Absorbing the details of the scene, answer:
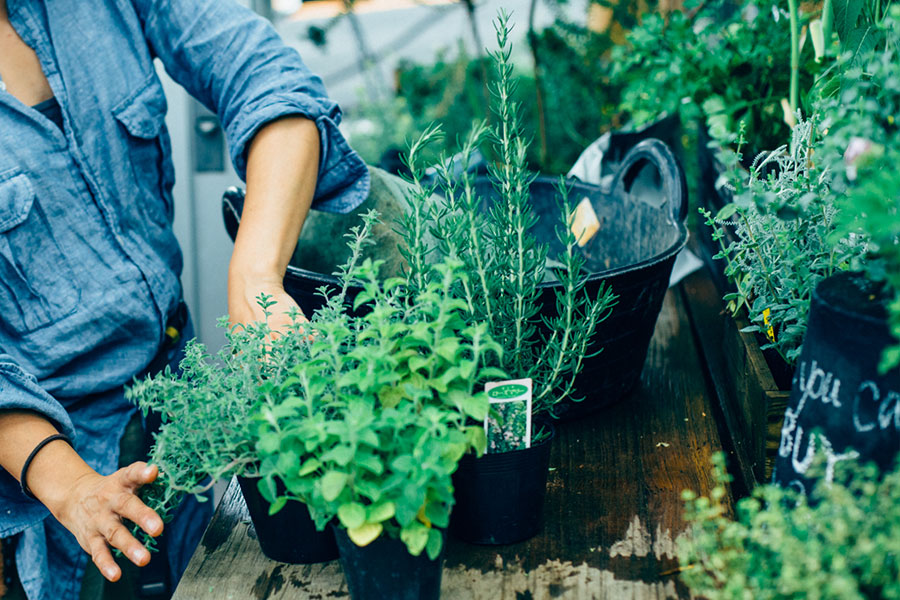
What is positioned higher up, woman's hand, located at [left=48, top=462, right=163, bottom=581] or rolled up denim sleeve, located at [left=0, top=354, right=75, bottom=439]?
rolled up denim sleeve, located at [left=0, top=354, right=75, bottom=439]

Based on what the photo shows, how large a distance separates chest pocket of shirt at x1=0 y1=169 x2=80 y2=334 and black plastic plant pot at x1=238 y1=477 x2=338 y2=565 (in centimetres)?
55

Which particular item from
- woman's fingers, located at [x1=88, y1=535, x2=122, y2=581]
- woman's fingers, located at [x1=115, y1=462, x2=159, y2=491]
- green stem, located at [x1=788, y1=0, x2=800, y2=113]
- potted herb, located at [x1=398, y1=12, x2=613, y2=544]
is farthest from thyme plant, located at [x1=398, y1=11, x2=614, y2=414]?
green stem, located at [x1=788, y1=0, x2=800, y2=113]

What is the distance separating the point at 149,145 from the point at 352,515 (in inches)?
38.6

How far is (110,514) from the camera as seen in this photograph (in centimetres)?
82

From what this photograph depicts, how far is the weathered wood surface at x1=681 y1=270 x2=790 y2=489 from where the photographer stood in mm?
Result: 863

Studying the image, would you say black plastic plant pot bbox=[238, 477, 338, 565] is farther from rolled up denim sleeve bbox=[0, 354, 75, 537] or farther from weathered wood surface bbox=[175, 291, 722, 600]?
rolled up denim sleeve bbox=[0, 354, 75, 537]

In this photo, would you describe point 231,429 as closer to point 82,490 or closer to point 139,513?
point 139,513

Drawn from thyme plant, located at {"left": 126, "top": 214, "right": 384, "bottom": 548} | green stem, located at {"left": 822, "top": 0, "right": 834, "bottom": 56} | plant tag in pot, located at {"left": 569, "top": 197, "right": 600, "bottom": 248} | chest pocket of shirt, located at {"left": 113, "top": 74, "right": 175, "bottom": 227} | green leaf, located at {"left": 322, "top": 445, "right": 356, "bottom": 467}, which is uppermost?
green stem, located at {"left": 822, "top": 0, "right": 834, "bottom": 56}

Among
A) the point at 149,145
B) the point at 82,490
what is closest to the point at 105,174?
the point at 149,145

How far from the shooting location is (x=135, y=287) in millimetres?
1247

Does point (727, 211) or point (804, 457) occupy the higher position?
point (727, 211)

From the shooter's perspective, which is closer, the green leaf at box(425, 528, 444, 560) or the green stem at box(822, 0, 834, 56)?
the green leaf at box(425, 528, 444, 560)

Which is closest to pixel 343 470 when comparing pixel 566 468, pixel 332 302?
pixel 332 302

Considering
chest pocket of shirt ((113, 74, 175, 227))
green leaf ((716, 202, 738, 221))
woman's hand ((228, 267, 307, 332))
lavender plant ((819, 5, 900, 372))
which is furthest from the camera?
chest pocket of shirt ((113, 74, 175, 227))
